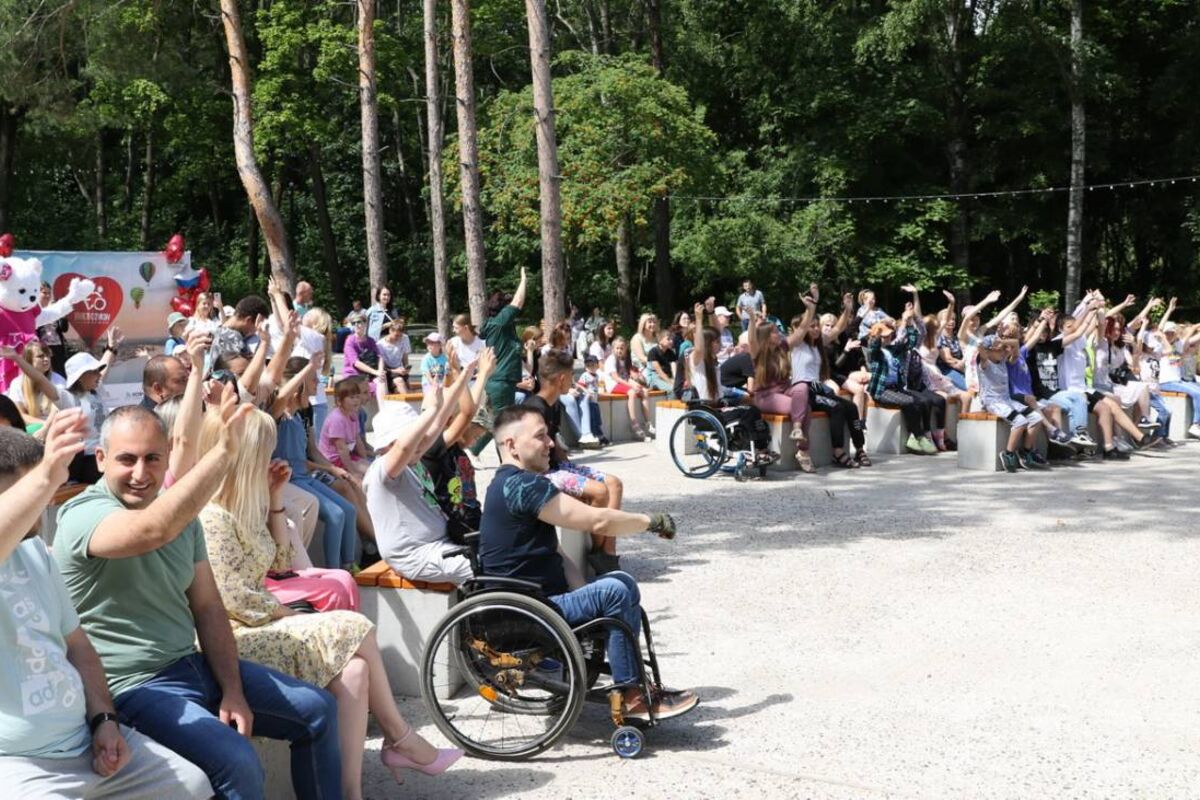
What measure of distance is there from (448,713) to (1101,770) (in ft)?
8.32

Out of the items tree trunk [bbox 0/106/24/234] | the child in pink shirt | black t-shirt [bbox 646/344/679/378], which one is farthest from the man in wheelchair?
tree trunk [bbox 0/106/24/234]

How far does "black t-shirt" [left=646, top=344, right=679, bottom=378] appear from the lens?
15.9 m

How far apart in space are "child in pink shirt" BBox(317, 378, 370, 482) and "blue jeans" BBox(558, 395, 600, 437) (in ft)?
22.6

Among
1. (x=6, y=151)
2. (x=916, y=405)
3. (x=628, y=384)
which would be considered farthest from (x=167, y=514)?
(x=6, y=151)

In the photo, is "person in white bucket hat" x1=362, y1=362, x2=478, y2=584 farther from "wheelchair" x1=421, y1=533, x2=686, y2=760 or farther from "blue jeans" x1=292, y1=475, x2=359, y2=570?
"blue jeans" x1=292, y1=475, x2=359, y2=570

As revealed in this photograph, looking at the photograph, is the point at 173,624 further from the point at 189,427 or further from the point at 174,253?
the point at 174,253

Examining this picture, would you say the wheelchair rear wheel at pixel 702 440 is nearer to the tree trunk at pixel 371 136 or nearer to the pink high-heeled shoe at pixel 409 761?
the pink high-heeled shoe at pixel 409 761

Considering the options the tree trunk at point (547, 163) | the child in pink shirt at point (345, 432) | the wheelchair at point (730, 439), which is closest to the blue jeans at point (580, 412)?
the tree trunk at point (547, 163)

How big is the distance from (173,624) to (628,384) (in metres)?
11.9

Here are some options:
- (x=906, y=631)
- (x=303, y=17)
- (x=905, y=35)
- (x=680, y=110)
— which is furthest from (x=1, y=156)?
(x=906, y=631)

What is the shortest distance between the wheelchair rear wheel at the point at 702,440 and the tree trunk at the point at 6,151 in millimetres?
28286

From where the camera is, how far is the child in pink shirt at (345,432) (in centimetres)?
748

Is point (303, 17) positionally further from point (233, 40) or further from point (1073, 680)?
point (1073, 680)

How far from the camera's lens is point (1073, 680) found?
18.5 feet
